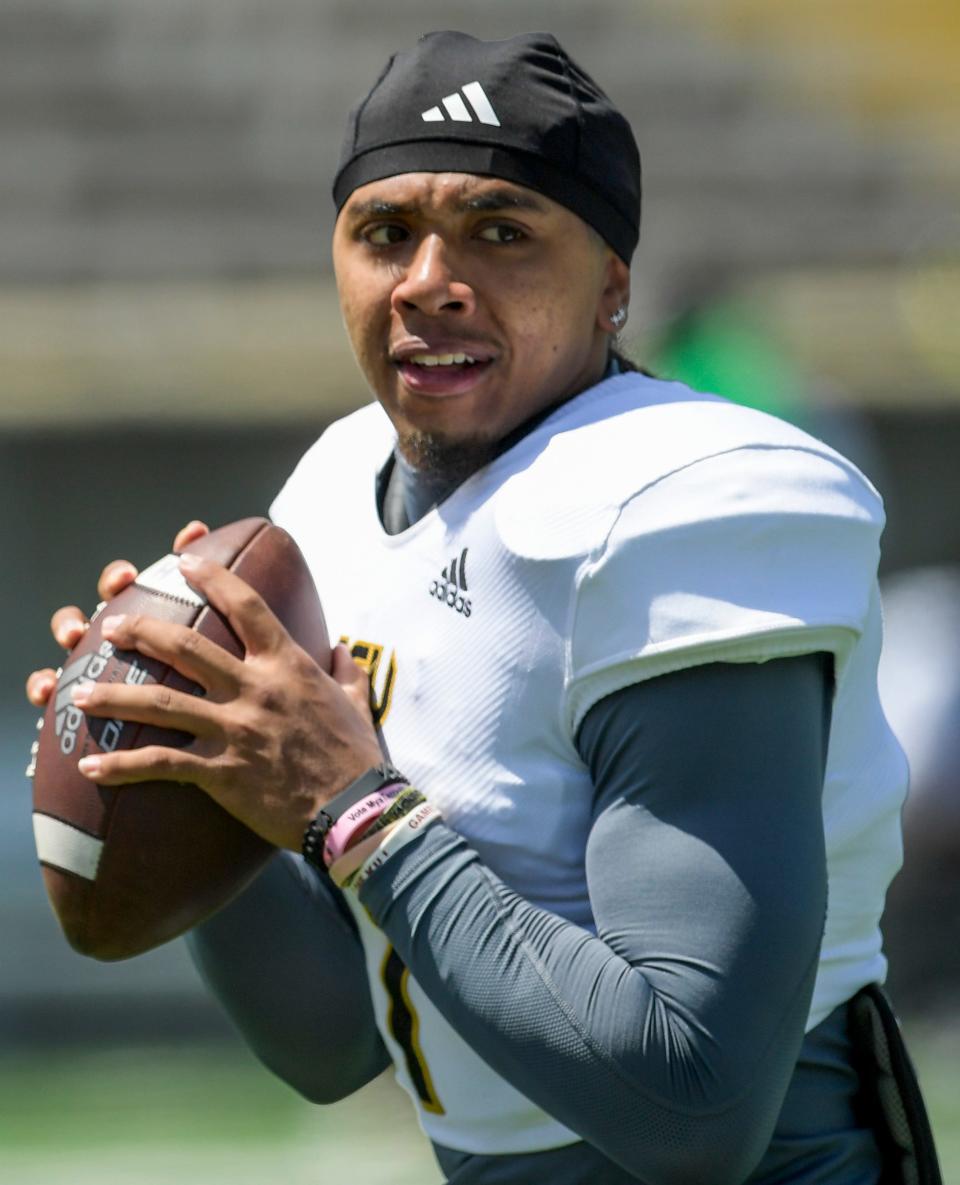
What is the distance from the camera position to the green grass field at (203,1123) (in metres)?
4.72

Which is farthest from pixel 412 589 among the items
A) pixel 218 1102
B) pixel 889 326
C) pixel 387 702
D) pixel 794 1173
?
pixel 889 326

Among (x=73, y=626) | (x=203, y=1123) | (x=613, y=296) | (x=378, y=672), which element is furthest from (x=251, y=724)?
(x=203, y=1123)

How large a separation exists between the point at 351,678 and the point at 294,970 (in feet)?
1.38

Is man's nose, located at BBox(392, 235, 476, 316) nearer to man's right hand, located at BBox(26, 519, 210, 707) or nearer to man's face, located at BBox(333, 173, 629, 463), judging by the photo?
man's face, located at BBox(333, 173, 629, 463)

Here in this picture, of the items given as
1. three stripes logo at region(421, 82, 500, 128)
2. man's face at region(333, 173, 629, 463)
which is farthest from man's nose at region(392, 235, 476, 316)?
three stripes logo at region(421, 82, 500, 128)

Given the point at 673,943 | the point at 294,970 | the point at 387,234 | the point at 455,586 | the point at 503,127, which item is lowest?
the point at 294,970

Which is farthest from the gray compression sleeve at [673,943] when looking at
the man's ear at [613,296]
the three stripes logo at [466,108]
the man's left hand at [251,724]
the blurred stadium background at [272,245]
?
the blurred stadium background at [272,245]

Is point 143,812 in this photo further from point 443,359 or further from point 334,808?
point 443,359

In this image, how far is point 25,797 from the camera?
20.9 ft

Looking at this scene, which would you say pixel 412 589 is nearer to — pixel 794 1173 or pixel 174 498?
pixel 794 1173

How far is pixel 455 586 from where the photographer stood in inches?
76.2

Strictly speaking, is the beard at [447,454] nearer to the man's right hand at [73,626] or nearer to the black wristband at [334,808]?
the man's right hand at [73,626]

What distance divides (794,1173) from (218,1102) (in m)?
3.73

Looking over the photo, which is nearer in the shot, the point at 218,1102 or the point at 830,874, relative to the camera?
the point at 830,874
